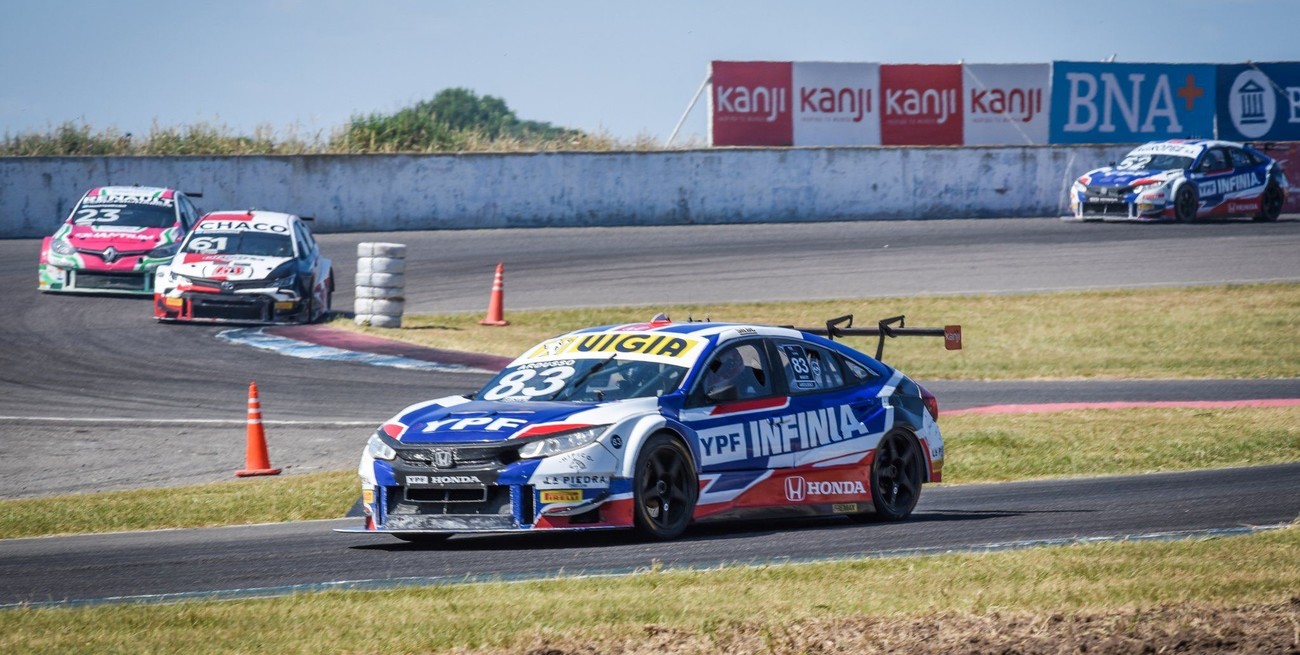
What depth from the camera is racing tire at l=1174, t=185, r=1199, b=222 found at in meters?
33.4

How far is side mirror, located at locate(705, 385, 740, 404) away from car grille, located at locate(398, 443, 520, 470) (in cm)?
130

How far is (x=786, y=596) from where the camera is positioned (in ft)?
21.9

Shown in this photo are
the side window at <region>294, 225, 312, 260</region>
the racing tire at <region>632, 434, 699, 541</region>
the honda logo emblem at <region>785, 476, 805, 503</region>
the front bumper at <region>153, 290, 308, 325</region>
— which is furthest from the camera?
the side window at <region>294, 225, 312, 260</region>

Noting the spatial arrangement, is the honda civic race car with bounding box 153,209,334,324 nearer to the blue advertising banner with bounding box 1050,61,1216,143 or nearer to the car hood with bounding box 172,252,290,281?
the car hood with bounding box 172,252,290,281

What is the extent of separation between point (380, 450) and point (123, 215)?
56.7ft

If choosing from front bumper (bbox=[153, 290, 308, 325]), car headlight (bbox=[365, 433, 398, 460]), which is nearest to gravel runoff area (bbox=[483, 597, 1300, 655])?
car headlight (bbox=[365, 433, 398, 460])

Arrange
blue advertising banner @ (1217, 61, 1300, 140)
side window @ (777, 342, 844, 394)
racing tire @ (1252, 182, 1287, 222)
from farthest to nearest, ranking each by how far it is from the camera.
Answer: blue advertising banner @ (1217, 61, 1300, 140) < racing tire @ (1252, 182, 1287, 222) < side window @ (777, 342, 844, 394)

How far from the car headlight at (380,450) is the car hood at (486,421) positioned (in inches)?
3.7

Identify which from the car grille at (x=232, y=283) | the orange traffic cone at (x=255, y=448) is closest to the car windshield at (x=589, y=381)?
the orange traffic cone at (x=255, y=448)

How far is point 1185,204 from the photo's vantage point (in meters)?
33.6

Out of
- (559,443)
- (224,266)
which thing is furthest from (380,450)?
(224,266)

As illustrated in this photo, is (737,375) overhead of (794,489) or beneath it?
overhead

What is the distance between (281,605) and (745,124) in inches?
1189

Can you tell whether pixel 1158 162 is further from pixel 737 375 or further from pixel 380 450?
pixel 380 450
